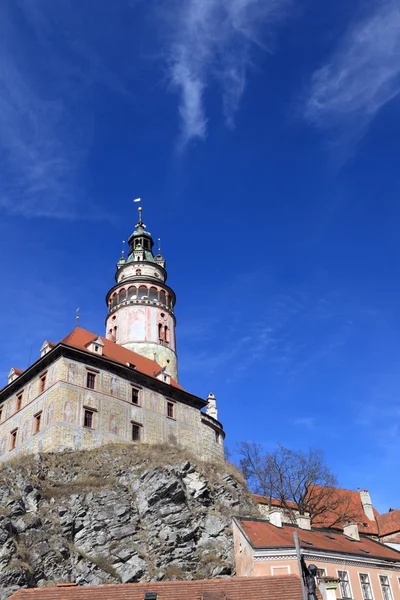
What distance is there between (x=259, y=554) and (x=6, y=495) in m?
14.2

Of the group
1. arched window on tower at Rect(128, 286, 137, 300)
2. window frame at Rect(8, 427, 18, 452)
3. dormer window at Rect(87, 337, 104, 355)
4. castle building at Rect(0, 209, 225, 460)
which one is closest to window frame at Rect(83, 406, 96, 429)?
castle building at Rect(0, 209, 225, 460)

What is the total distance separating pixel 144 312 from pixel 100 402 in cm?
1783

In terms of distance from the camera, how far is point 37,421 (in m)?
41.5

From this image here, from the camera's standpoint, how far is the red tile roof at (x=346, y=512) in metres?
50.9

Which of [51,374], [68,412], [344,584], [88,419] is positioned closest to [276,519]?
[344,584]

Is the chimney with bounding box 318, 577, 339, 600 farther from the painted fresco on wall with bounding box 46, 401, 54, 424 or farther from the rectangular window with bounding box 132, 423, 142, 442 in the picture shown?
the painted fresco on wall with bounding box 46, 401, 54, 424

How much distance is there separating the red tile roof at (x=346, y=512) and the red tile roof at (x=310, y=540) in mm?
14287

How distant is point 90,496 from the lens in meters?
34.5

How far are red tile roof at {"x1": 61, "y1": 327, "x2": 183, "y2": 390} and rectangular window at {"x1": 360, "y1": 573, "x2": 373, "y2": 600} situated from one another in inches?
898

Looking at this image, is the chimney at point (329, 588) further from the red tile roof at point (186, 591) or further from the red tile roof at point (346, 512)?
the red tile roof at point (346, 512)

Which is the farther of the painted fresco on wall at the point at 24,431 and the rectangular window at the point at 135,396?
the rectangular window at the point at 135,396

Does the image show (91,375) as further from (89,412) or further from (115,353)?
(115,353)

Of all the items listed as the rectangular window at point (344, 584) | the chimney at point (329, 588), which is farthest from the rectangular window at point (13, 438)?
the chimney at point (329, 588)

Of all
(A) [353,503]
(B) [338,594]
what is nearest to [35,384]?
(B) [338,594]
